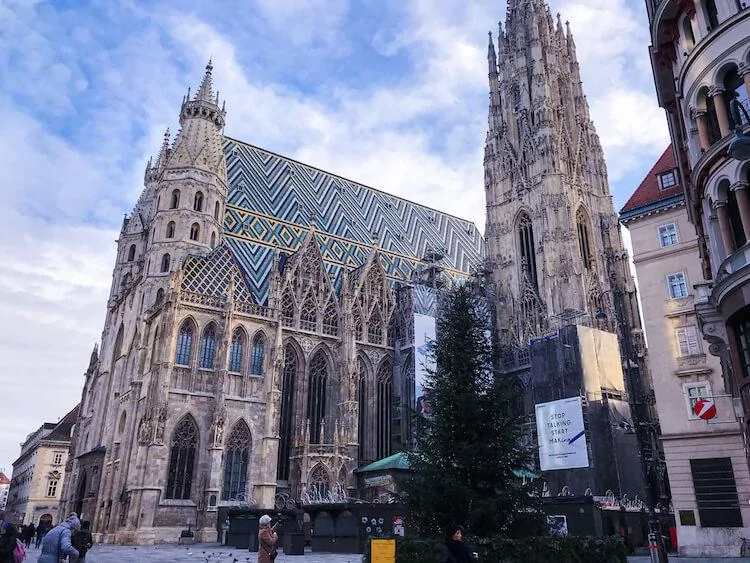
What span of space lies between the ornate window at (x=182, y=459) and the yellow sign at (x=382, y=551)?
74.7 ft

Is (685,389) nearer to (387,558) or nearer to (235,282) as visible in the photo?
(387,558)

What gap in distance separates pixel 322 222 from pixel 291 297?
10.5m

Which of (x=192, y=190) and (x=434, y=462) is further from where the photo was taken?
(x=192, y=190)

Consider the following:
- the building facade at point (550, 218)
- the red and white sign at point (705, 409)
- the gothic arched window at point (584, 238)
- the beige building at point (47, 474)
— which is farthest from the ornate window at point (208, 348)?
the beige building at point (47, 474)

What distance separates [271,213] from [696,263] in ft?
96.9

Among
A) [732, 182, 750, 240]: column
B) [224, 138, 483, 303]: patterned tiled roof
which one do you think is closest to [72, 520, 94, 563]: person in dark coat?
[732, 182, 750, 240]: column

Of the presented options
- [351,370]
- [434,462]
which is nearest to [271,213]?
[351,370]

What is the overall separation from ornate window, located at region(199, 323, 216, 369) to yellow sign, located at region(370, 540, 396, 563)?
962 inches

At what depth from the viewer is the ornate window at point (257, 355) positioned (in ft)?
115

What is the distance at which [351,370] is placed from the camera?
38000 millimetres

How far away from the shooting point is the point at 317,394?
126ft

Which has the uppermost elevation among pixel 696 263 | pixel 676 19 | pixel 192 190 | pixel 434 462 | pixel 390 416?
pixel 192 190

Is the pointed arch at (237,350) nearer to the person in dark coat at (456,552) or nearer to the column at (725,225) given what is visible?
the column at (725,225)

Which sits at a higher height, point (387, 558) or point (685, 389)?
point (685, 389)
